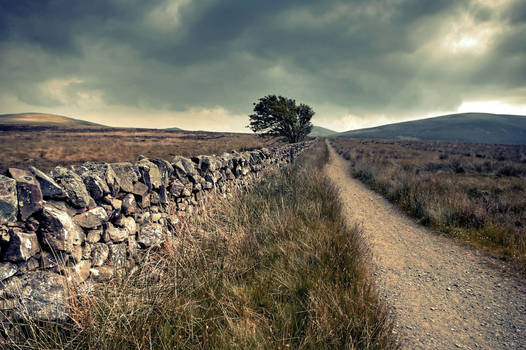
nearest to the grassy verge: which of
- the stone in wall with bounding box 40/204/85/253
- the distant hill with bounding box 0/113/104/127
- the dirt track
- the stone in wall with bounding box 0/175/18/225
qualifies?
the stone in wall with bounding box 40/204/85/253

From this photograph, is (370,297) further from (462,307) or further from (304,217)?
(304,217)

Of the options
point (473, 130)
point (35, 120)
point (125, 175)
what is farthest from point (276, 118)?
point (35, 120)

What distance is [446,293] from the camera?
3260 mm

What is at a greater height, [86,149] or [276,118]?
[276,118]

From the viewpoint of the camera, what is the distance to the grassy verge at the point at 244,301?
5.78ft

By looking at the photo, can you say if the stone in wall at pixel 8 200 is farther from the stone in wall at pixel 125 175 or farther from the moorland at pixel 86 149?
the stone in wall at pixel 125 175

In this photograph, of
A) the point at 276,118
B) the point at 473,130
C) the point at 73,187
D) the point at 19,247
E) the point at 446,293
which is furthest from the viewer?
the point at 473,130

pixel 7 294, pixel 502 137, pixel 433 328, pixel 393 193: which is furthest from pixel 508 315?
pixel 502 137

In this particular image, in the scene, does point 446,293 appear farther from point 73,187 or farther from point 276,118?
point 276,118

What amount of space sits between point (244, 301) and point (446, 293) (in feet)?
10.2

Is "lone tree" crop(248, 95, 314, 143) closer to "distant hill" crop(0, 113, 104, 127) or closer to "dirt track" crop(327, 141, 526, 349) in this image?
"dirt track" crop(327, 141, 526, 349)

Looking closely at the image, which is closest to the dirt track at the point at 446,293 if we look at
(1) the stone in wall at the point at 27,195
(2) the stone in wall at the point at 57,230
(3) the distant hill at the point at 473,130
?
(2) the stone in wall at the point at 57,230

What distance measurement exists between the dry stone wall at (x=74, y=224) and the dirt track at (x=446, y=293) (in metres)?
3.53

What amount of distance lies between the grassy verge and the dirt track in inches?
27.4
